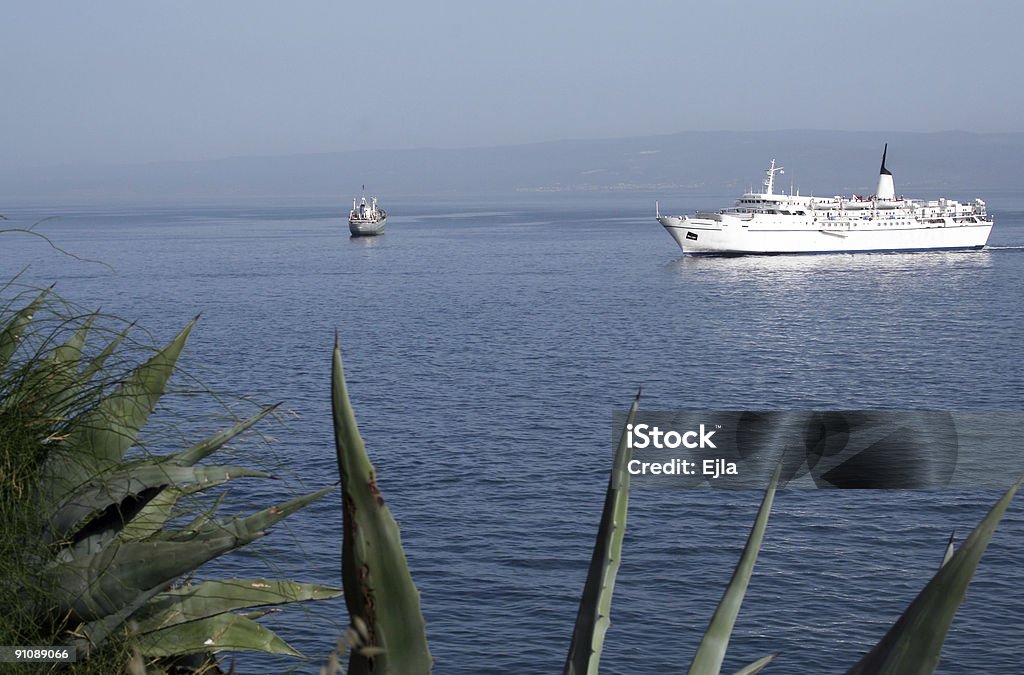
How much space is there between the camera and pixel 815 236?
7675 centimetres

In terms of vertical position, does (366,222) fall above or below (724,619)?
below

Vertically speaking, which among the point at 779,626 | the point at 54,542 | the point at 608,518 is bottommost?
the point at 779,626

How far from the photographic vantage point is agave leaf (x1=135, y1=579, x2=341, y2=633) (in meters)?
2.71

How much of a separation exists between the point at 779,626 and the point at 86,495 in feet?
45.2

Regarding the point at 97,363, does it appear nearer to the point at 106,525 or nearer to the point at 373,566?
the point at 106,525

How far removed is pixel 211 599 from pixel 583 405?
25.9 m

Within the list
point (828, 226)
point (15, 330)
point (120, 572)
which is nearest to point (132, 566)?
point (120, 572)

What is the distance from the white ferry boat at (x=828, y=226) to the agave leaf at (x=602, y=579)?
74060mm

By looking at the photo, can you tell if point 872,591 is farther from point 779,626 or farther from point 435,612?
point 435,612

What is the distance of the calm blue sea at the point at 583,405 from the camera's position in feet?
49.4

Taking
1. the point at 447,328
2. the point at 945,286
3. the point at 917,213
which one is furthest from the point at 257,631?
the point at 917,213

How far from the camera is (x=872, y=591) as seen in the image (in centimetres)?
1641

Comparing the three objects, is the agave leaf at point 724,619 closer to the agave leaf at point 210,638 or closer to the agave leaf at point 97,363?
the agave leaf at point 210,638

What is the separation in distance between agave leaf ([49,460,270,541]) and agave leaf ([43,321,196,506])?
61mm
